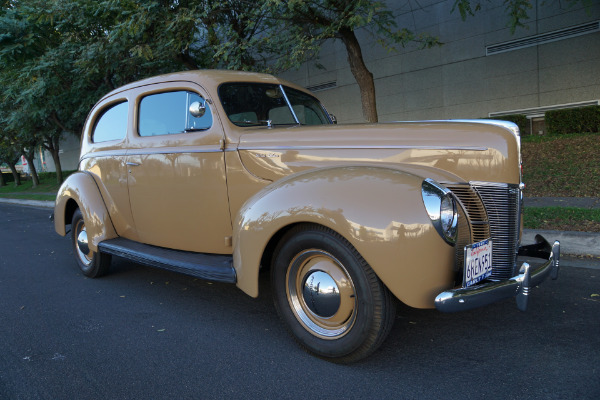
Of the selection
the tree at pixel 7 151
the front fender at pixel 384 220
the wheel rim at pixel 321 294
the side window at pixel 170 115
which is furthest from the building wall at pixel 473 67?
the tree at pixel 7 151

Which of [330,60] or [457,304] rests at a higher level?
[330,60]

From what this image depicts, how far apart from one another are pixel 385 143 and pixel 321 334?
1.24 metres

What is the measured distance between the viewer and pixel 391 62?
14.3 meters

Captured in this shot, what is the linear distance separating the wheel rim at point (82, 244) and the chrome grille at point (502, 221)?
3965 mm

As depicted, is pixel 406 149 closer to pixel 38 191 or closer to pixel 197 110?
pixel 197 110

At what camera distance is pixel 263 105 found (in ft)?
12.0

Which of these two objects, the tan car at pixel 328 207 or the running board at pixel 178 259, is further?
the running board at pixel 178 259

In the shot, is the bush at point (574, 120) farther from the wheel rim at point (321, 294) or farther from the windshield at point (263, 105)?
the wheel rim at point (321, 294)

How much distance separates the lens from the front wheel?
236 cm

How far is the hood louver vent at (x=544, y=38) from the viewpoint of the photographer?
1085cm

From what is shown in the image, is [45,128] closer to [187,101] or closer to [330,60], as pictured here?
[330,60]

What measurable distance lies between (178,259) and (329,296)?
4.78 ft

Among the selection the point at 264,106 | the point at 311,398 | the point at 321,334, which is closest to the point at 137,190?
the point at 264,106

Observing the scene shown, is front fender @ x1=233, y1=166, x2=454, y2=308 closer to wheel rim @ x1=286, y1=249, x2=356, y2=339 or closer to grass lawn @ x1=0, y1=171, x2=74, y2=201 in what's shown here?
wheel rim @ x1=286, y1=249, x2=356, y2=339
